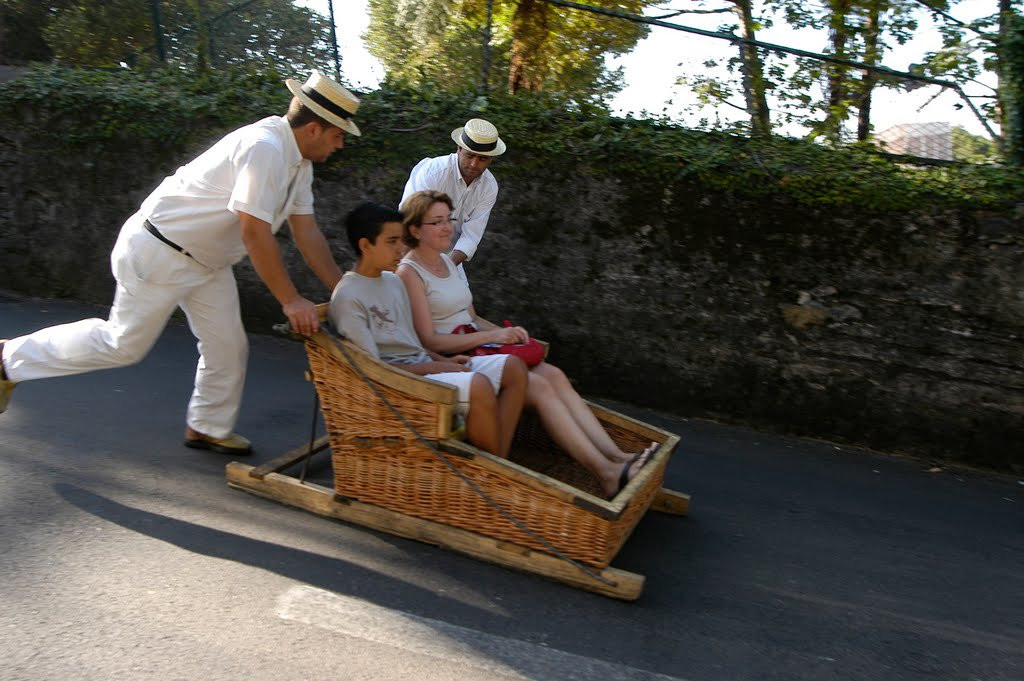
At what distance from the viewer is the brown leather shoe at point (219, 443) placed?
4.52 metres

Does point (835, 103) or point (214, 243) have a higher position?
point (835, 103)

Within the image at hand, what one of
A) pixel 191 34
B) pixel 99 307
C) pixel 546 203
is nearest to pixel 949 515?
pixel 546 203

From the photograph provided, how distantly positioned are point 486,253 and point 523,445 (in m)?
2.80

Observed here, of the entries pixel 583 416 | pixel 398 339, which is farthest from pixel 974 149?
pixel 398 339

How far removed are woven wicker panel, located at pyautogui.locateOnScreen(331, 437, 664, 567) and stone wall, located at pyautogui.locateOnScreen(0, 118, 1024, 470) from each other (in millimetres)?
2657

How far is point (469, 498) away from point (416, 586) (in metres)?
0.43

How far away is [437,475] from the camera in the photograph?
3.61m

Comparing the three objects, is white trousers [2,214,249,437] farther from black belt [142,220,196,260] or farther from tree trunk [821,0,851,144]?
tree trunk [821,0,851,144]

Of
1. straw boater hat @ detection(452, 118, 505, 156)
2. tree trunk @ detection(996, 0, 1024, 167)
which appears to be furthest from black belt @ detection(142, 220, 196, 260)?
tree trunk @ detection(996, 0, 1024, 167)

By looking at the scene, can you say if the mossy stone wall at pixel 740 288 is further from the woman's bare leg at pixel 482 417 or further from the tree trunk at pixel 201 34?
the woman's bare leg at pixel 482 417

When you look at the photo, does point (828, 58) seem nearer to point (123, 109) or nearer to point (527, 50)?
point (527, 50)

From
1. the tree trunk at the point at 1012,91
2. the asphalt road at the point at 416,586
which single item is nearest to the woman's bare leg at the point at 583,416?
the asphalt road at the point at 416,586

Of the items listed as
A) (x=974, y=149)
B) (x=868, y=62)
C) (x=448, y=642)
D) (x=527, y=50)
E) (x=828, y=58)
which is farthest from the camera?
(x=527, y=50)

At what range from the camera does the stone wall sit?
19.2 ft
